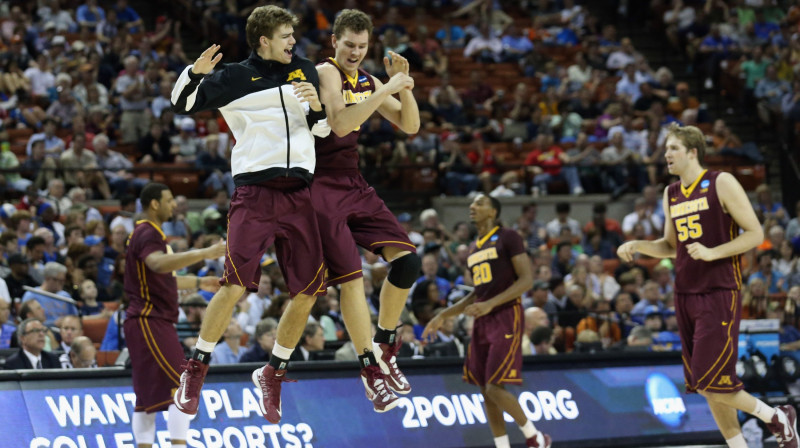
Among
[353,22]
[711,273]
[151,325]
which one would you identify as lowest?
[711,273]

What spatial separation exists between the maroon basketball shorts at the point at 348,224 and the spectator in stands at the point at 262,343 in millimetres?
3574

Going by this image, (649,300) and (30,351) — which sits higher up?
(30,351)

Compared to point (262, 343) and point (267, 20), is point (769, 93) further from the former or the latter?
point (267, 20)

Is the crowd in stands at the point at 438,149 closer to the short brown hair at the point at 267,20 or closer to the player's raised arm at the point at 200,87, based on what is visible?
the player's raised arm at the point at 200,87

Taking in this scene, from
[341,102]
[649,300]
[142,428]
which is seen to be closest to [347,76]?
[341,102]

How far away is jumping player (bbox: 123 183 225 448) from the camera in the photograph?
26.7 ft

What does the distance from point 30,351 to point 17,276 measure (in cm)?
249

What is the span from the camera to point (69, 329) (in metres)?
10.4

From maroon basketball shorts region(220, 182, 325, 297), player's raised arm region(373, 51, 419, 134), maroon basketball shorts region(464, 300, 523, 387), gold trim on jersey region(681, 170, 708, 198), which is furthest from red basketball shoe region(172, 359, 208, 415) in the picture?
gold trim on jersey region(681, 170, 708, 198)

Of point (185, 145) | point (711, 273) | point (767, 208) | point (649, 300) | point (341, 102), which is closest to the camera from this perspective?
point (341, 102)

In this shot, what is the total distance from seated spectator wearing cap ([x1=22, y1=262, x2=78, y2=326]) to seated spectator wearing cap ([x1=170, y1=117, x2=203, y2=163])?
444 centimetres

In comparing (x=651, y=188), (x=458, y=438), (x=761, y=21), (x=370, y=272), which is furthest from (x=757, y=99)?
(x=458, y=438)

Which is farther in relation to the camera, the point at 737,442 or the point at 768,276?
the point at 768,276

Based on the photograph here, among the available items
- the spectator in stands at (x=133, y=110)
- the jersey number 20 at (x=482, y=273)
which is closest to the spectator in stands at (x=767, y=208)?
the jersey number 20 at (x=482, y=273)
